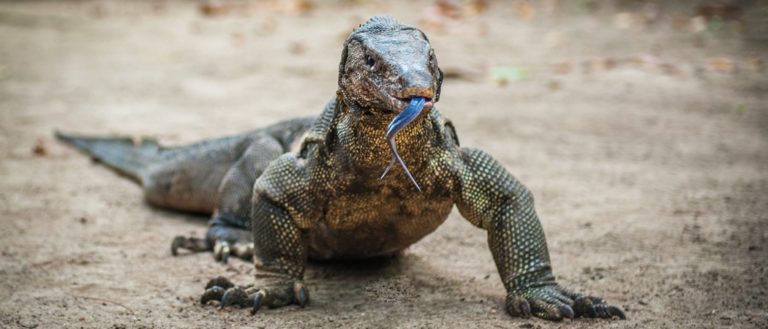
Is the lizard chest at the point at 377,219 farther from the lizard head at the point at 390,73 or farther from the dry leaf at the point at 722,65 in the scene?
the dry leaf at the point at 722,65

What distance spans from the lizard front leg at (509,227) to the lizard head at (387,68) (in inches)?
25.1

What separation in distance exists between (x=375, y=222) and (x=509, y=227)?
0.59m

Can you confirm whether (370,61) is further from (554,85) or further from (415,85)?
(554,85)

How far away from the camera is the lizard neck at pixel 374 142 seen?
3.53m

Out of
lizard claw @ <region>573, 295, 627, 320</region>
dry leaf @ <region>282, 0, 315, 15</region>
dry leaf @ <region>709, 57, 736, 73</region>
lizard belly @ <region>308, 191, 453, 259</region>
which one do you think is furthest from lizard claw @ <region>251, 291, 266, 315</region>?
dry leaf @ <region>282, 0, 315, 15</region>

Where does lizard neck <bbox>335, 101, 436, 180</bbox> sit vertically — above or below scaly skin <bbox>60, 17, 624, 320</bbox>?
above

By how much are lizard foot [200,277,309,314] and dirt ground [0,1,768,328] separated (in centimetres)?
6

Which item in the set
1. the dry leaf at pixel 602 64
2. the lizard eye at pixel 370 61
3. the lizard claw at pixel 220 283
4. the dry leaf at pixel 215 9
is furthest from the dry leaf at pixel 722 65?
the dry leaf at pixel 215 9

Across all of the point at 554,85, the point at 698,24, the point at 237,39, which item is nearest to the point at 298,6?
the point at 237,39

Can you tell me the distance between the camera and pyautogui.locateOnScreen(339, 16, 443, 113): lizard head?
3090mm

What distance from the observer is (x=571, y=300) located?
3.83m

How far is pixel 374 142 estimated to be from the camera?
359cm

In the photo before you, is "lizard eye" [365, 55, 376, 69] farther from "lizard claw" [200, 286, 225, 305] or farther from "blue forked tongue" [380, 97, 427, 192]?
"lizard claw" [200, 286, 225, 305]

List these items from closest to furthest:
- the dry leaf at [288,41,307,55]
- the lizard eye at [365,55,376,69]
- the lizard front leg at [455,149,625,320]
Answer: the lizard eye at [365,55,376,69], the lizard front leg at [455,149,625,320], the dry leaf at [288,41,307,55]
